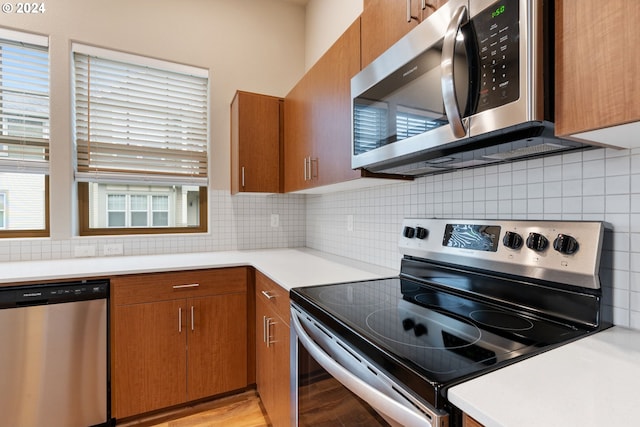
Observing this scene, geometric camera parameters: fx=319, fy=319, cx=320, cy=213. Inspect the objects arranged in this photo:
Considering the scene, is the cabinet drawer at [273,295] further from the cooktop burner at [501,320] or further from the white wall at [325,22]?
the white wall at [325,22]

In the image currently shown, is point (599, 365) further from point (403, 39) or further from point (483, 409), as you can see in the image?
point (403, 39)

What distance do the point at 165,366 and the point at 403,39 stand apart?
2.07m

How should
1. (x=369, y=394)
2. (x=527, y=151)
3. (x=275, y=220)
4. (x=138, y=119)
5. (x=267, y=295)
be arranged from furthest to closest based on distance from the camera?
(x=275, y=220)
(x=138, y=119)
(x=267, y=295)
(x=527, y=151)
(x=369, y=394)

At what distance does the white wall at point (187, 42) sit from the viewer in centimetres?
217

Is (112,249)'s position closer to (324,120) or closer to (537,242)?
(324,120)

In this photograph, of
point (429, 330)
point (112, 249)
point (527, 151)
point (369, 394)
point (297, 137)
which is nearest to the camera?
point (369, 394)

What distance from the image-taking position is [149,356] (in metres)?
1.84

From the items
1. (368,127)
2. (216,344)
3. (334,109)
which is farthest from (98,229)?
(368,127)

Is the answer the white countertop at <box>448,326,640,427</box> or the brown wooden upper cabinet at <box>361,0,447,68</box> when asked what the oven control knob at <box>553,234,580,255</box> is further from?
the brown wooden upper cabinet at <box>361,0,447,68</box>

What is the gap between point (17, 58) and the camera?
6.98 ft

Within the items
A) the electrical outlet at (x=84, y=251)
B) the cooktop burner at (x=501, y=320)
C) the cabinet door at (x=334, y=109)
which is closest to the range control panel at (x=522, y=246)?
the cooktop burner at (x=501, y=320)

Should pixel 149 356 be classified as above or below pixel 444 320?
below

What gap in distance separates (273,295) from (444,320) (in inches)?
36.5

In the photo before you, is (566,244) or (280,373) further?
(280,373)
